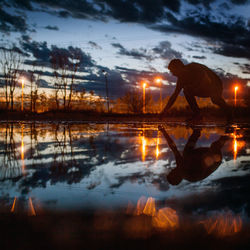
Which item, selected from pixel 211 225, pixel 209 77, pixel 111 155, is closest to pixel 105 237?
pixel 211 225

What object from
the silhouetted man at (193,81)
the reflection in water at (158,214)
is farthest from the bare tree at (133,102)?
the reflection in water at (158,214)

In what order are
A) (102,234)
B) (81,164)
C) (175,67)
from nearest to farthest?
1. (102,234)
2. (81,164)
3. (175,67)

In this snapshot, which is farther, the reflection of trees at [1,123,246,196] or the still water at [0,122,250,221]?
the reflection of trees at [1,123,246,196]

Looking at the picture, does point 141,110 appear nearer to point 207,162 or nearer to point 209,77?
point 209,77

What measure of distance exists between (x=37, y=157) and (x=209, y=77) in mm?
10532

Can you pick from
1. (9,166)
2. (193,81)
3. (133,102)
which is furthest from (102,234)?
(133,102)

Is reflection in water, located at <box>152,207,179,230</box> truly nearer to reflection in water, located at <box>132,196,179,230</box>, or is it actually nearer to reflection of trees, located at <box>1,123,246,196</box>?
reflection in water, located at <box>132,196,179,230</box>

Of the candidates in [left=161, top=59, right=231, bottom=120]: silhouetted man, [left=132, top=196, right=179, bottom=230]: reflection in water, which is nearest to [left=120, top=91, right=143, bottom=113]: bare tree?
[left=161, top=59, right=231, bottom=120]: silhouetted man

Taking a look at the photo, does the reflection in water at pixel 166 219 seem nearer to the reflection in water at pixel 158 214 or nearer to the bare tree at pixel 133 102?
the reflection in water at pixel 158 214

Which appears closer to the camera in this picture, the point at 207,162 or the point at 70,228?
the point at 70,228

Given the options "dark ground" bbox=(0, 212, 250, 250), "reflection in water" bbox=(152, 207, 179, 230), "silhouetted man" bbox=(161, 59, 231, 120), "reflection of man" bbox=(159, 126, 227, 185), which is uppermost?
"silhouetted man" bbox=(161, 59, 231, 120)

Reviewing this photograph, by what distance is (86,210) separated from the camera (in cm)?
210

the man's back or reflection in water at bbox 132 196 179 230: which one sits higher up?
the man's back

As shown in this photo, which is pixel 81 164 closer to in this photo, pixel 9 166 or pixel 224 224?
pixel 9 166
